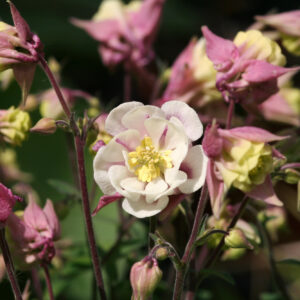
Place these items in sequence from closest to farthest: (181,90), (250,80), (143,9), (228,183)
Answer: (228,183) < (250,80) < (181,90) < (143,9)

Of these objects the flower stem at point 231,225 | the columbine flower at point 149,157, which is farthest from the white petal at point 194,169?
the flower stem at point 231,225

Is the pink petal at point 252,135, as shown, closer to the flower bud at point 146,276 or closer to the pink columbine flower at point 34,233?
the flower bud at point 146,276

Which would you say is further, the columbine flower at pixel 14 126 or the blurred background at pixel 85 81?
the blurred background at pixel 85 81

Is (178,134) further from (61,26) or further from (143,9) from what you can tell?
(61,26)

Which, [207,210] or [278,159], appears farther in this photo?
[207,210]

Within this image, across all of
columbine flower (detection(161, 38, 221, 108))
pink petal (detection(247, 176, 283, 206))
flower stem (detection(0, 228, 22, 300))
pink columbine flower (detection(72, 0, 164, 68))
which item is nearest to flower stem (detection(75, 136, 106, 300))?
flower stem (detection(0, 228, 22, 300))

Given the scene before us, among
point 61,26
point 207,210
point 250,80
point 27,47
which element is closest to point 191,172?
point 250,80

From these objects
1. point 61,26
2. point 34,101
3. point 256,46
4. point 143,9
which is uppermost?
point 256,46

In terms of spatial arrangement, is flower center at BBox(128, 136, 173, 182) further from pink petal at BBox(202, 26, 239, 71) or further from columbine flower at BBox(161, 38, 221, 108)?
columbine flower at BBox(161, 38, 221, 108)

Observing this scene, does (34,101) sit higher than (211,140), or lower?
lower
